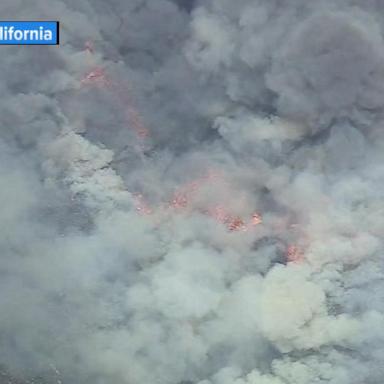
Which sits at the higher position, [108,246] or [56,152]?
[56,152]

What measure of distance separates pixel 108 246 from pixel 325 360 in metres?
13.2

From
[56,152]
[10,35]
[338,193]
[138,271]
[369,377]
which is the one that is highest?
[10,35]

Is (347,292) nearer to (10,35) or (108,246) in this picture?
(108,246)

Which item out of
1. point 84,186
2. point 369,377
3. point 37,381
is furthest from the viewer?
point 84,186

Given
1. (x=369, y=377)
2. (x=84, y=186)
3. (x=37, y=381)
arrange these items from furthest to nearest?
(x=84, y=186) < (x=37, y=381) < (x=369, y=377)

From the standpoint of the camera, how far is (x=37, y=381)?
40656 millimetres

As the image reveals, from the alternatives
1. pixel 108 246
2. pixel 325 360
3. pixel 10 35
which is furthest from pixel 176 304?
pixel 10 35

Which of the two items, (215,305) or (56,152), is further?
(56,152)

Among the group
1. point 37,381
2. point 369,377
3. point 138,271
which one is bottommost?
point 369,377

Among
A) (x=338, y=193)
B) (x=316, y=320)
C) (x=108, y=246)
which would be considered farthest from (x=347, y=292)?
(x=108, y=246)

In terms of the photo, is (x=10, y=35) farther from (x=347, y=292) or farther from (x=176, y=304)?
(x=347, y=292)

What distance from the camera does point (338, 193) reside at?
4275 centimetres

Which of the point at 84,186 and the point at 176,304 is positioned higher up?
the point at 84,186

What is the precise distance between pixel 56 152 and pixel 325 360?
19133 mm
